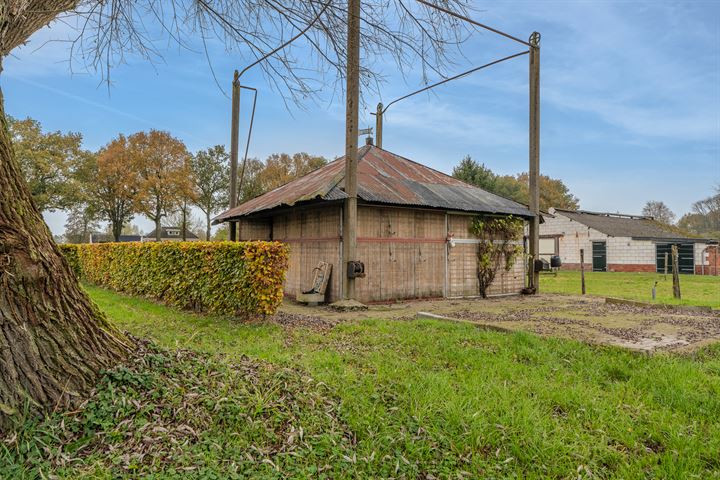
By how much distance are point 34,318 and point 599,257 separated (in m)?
29.6

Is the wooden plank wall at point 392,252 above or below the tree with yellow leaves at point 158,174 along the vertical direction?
below

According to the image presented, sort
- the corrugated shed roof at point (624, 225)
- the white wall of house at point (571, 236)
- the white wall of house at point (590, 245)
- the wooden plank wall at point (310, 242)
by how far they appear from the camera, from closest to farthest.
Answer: the wooden plank wall at point (310, 242) → the white wall of house at point (590, 245) → the corrugated shed roof at point (624, 225) → the white wall of house at point (571, 236)

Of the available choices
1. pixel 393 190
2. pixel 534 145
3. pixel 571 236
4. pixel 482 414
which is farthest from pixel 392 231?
pixel 571 236

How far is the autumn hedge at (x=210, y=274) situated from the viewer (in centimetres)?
609

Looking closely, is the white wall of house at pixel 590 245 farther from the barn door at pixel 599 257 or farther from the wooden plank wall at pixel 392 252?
the wooden plank wall at pixel 392 252

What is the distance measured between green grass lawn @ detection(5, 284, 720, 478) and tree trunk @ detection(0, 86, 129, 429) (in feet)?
1.01

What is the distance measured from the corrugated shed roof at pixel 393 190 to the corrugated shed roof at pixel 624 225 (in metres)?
17.8

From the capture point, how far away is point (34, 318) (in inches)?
91.2

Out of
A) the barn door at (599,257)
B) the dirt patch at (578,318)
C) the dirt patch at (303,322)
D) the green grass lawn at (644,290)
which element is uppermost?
the barn door at (599,257)

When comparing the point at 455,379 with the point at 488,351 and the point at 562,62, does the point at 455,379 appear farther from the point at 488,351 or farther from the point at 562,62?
the point at 562,62

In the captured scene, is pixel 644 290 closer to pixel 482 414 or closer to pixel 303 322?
pixel 303 322

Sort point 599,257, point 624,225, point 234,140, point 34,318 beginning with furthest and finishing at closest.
Result: 1. point 624,225
2. point 599,257
3. point 234,140
4. point 34,318

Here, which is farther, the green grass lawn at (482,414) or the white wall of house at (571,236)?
the white wall of house at (571,236)

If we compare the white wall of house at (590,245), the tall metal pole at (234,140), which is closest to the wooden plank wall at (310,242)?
the tall metal pole at (234,140)
